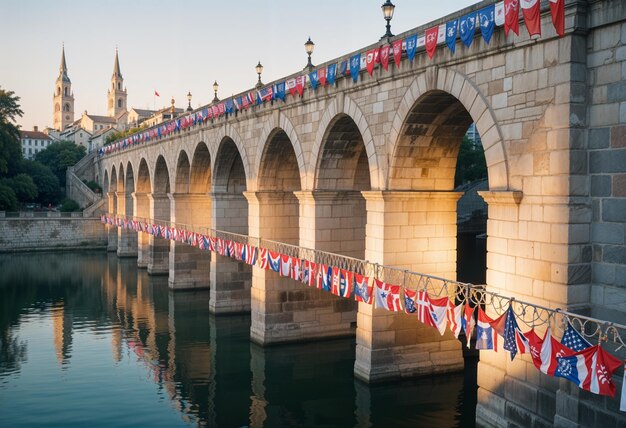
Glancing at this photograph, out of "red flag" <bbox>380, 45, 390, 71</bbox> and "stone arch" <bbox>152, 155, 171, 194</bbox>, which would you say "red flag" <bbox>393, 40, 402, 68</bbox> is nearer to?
"red flag" <bbox>380, 45, 390, 71</bbox>

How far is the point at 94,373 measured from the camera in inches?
921

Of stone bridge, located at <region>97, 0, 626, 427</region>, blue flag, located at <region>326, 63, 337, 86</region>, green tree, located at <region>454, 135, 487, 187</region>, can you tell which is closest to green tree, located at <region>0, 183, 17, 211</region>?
stone bridge, located at <region>97, 0, 626, 427</region>

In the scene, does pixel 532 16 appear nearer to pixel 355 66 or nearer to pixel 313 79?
pixel 355 66

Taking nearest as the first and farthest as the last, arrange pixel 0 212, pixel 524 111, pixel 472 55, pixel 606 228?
pixel 606 228, pixel 524 111, pixel 472 55, pixel 0 212

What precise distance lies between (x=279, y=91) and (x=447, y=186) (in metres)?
8.18

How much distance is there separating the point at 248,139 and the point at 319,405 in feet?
42.9

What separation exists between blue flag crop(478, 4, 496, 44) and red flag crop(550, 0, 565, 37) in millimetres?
1702

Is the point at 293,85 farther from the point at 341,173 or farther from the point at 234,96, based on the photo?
the point at 234,96

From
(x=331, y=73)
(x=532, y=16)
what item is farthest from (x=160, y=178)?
(x=532, y=16)

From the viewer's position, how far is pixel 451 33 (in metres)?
15.3

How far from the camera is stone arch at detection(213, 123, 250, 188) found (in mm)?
28094

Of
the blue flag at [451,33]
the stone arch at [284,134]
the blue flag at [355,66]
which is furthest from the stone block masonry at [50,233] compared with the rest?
the blue flag at [451,33]

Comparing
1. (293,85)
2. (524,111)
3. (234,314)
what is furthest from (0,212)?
(524,111)

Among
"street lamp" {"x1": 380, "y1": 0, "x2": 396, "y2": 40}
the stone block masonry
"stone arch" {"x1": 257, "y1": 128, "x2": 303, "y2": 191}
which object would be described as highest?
"street lamp" {"x1": 380, "y1": 0, "x2": 396, "y2": 40}
